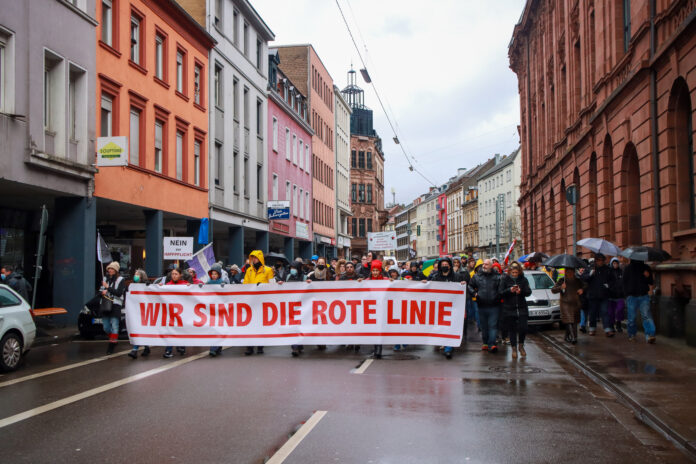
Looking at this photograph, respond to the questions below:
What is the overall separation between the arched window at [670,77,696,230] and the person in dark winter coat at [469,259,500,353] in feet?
17.3

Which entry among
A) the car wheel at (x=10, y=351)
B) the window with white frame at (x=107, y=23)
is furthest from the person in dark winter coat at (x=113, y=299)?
the window with white frame at (x=107, y=23)

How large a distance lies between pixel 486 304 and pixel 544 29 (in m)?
30.9

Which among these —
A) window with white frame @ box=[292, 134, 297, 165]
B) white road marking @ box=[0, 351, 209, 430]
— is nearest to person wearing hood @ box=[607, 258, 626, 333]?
white road marking @ box=[0, 351, 209, 430]

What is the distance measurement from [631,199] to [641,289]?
7.67m

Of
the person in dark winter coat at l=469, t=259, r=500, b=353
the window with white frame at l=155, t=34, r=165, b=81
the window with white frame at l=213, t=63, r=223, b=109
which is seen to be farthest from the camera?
the window with white frame at l=213, t=63, r=223, b=109

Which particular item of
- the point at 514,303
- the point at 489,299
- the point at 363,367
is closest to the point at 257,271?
the point at 363,367

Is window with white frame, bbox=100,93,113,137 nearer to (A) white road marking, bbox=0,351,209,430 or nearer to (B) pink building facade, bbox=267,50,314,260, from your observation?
(A) white road marking, bbox=0,351,209,430

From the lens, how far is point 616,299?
18.3 metres

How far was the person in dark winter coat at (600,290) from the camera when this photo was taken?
1788cm

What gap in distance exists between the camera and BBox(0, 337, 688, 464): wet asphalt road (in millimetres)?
6426

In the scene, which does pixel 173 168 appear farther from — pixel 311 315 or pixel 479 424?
pixel 479 424

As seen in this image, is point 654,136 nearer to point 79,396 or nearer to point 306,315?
point 306,315

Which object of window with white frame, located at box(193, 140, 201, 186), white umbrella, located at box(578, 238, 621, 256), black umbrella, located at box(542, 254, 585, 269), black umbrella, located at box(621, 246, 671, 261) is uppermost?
window with white frame, located at box(193, 140, 201, 186)

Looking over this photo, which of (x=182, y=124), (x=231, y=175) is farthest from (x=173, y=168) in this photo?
(x=231, y=175)
